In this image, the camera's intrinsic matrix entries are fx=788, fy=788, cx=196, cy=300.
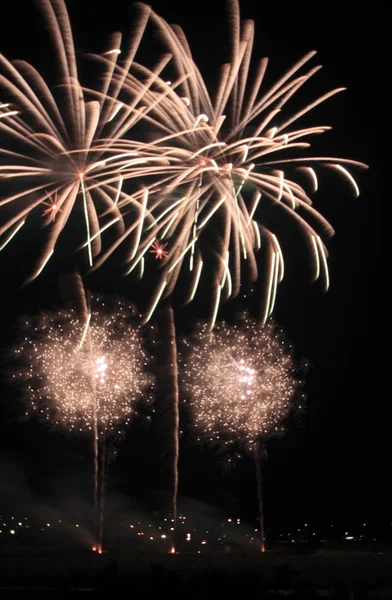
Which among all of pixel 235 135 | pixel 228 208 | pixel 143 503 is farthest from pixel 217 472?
pixel 235 135

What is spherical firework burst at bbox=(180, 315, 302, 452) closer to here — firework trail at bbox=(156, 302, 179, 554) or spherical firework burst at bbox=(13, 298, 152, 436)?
firework trail at bbox=(156, 302, 179, 554)

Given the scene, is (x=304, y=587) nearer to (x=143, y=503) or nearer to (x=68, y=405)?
(x=68, y=405)

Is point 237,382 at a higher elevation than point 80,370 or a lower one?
higher

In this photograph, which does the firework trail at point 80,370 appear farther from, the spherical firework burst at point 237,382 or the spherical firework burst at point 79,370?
the spherical firework burst at point 237,382

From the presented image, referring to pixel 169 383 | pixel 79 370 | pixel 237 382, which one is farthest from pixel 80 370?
pixel 237 382

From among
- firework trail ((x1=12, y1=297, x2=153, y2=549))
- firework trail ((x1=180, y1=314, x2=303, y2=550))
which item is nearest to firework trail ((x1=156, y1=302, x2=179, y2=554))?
firework trail ((x1=12, y1=297, x2=153, y2=549))

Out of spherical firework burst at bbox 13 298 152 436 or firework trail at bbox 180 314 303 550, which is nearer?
spherical firework burst at bbox 13 298 152 436

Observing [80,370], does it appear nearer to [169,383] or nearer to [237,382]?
[169,383]
